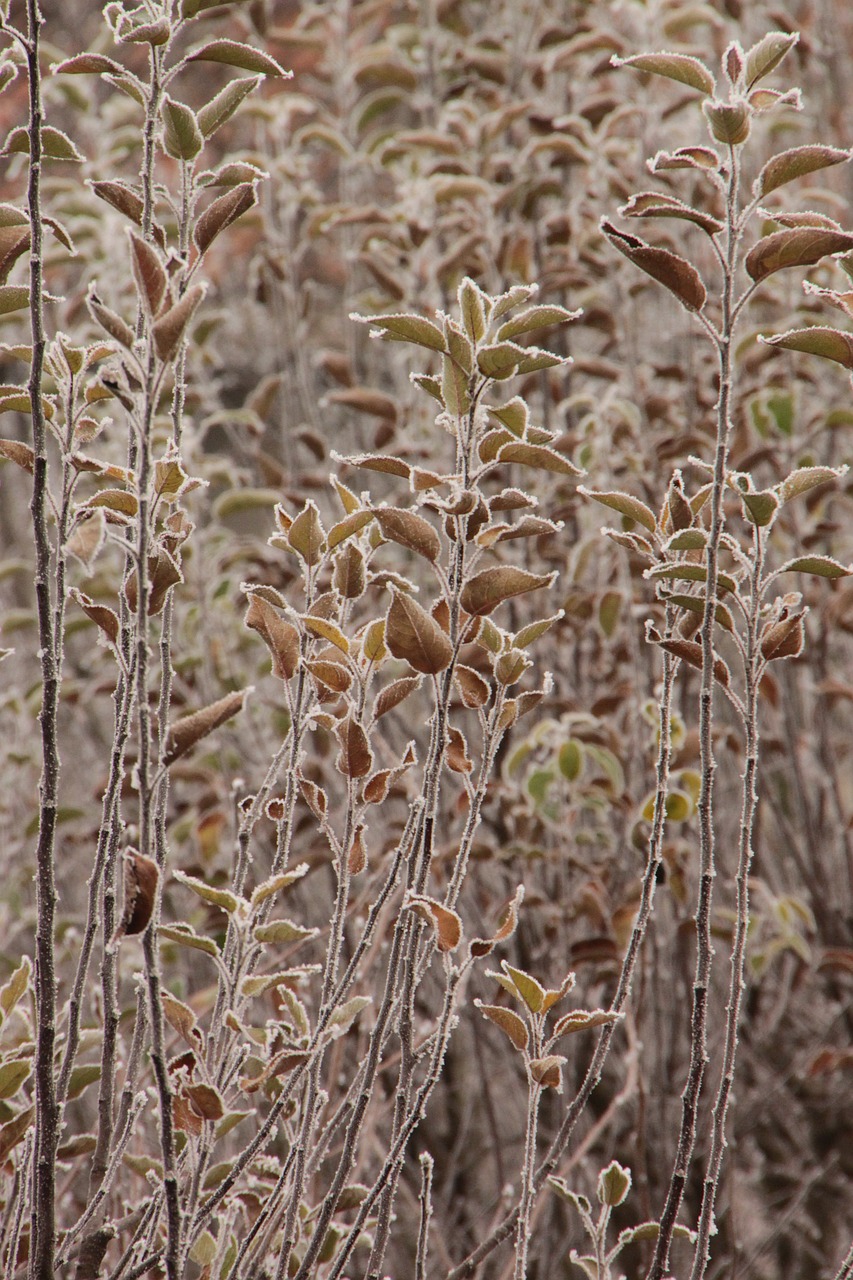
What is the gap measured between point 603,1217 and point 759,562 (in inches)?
27.2

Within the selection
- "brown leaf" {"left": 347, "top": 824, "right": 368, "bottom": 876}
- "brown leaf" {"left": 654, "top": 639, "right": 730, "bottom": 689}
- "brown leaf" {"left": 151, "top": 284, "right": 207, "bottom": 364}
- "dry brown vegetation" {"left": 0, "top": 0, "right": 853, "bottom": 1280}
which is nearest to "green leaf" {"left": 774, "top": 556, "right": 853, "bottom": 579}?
"dry brown vegetation" {"left": 0, "top": 0, "right": 853, "bottom": 1280}

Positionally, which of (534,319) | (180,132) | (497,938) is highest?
(180,132)

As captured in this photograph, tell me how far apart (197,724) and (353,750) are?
0.18 metres

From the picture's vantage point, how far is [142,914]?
2.82 ft

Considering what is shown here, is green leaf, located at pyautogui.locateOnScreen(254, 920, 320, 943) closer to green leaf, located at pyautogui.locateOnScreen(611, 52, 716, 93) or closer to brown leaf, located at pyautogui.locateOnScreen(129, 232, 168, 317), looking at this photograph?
brown leaf, located at pyautogui.locateOnScreen(129, 232, 168, 317)

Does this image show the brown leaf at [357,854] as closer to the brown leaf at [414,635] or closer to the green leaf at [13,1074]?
the brown leaf at [414,635]

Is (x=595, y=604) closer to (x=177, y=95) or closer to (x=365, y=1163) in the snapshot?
(x=365, y=1163)

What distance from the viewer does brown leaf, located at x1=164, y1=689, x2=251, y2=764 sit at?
95 centimetres

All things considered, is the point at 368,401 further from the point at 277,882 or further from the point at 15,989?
the point at 277,882

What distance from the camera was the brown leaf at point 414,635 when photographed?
3.30 feet

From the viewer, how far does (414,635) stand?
101 cm

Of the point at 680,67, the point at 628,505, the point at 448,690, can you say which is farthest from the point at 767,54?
the point at 448,690

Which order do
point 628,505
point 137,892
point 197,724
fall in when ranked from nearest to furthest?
point 137,892 → point 197,724 → point 628,505

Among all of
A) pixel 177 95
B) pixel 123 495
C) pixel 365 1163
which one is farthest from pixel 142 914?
pixel 177 95
